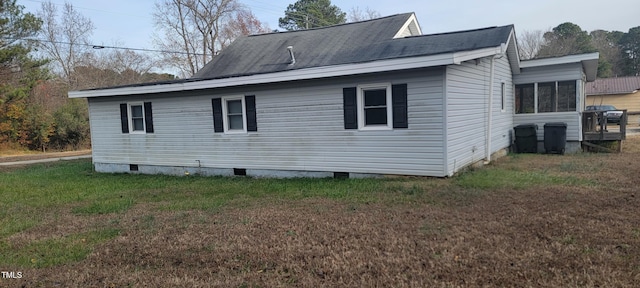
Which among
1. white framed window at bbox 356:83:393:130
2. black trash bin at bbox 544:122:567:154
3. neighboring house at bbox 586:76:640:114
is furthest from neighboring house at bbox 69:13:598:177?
neighboring house at bbox 586:76:640:114

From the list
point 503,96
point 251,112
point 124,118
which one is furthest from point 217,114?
point 503,96

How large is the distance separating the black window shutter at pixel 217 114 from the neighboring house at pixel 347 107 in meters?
0.03

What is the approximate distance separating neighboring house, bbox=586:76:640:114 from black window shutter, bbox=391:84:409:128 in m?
30.3

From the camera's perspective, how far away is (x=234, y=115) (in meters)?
10.2

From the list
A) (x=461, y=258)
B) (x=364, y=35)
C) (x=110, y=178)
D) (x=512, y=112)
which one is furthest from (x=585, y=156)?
(x=110, y=178)

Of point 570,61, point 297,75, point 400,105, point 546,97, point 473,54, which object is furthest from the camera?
point 546,97

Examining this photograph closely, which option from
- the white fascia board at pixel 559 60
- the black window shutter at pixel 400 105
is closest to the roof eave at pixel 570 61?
the white fascia board at pixel 559 60

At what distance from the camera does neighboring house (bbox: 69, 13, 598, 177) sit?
796 cm

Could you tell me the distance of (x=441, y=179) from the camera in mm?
7812

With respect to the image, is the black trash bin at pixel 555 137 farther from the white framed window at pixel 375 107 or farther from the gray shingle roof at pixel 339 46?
the white framed window at pixel 375 107

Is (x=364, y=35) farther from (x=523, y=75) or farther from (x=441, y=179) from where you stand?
(x=441, y=179)

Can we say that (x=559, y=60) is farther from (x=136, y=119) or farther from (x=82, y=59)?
(x=82, y=59)

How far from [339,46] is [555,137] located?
6954mm

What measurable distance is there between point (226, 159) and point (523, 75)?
9.60 m
